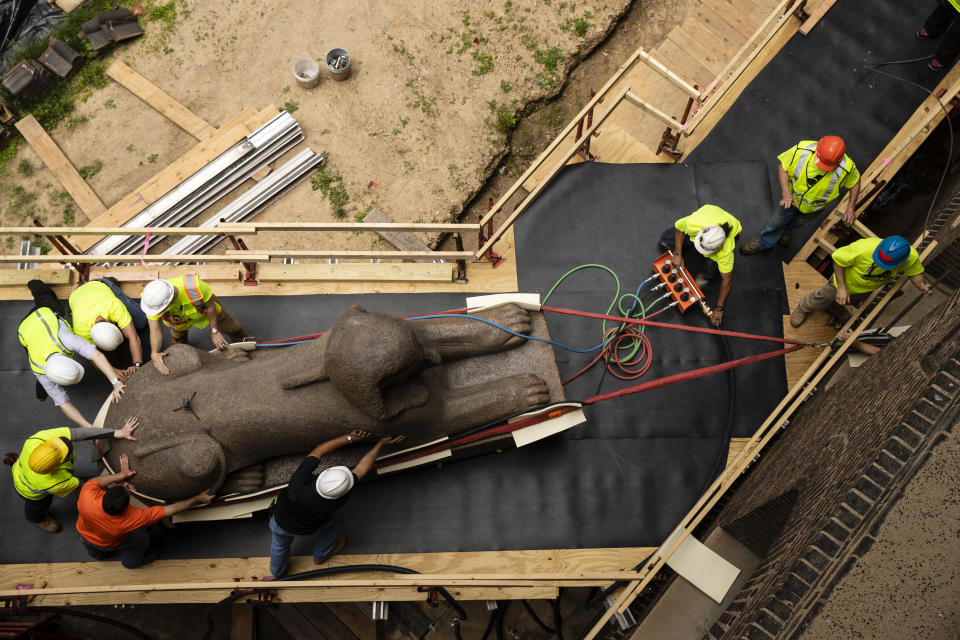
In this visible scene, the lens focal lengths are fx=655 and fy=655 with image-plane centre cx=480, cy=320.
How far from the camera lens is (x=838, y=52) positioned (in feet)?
25.3

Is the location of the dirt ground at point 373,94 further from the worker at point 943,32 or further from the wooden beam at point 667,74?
the worker at point 943,32

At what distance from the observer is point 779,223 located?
21.2 ft

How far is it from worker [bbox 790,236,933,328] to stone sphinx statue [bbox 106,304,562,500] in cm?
298

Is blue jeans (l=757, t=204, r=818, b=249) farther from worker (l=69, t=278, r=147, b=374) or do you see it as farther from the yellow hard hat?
the yellow hard hat

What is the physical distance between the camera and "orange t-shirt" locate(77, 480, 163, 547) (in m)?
4.93

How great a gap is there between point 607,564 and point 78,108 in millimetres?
9118

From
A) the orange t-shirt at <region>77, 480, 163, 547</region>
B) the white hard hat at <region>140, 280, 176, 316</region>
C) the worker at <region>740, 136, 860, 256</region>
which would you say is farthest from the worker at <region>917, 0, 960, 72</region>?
the orange t-shirt at <region>77, 480, 163, 547</region>

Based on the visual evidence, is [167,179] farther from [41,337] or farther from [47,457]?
[47,457]

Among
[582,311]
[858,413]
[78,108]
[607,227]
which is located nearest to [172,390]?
[582,311]

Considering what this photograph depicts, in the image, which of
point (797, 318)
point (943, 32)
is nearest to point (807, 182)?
point (797, 318)

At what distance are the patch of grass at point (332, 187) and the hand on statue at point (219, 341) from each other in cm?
311

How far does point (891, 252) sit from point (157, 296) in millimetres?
6115

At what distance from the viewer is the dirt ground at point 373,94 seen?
8742 millimetres

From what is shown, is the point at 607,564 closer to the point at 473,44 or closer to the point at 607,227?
the point at 607,227
